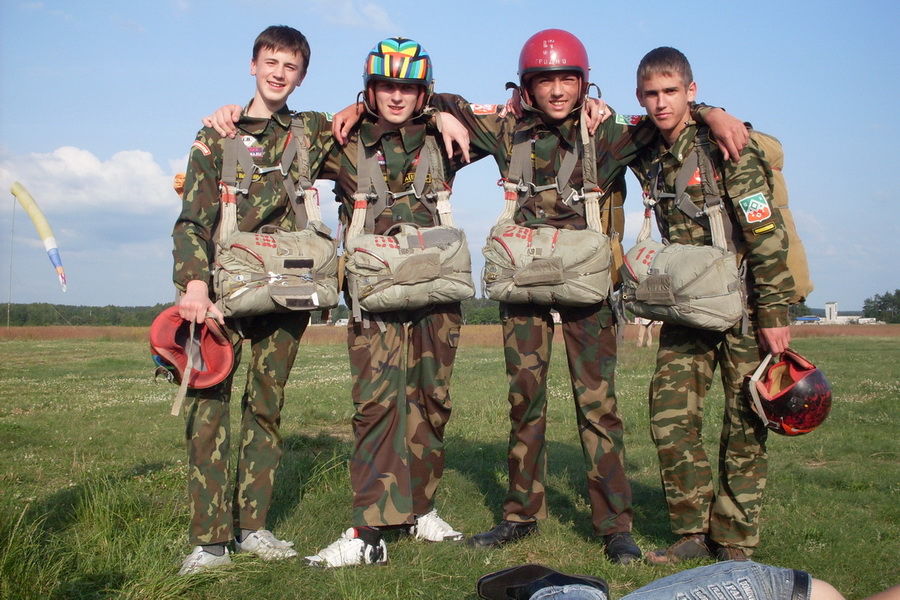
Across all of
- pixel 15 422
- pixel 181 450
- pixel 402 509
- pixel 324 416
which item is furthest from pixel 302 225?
pixel 15 422

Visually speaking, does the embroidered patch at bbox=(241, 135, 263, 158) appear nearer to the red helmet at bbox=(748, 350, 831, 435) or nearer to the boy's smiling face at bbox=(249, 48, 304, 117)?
the boy's smiling face at bbox=(249, 48, 304, 117)

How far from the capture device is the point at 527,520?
5500 millimetres

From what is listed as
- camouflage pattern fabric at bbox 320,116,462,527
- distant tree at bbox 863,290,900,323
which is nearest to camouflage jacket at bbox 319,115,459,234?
camouflage pattern fabric at bbox 320,116,462,527

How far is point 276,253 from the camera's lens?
4820 millimetres

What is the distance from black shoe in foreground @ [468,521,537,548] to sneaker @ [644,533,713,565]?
850 millimetres

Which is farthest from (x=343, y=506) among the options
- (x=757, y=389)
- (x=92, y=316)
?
(x=92, y=316)

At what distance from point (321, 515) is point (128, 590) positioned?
1.94 meters

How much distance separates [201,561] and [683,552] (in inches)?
119

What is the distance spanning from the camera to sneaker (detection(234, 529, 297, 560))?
15.8 feet

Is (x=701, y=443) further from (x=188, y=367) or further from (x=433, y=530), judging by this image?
(x=188, y=367)

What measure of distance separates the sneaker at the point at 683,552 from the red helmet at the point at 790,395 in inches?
36.5

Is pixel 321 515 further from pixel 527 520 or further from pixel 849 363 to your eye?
pixel 849 363

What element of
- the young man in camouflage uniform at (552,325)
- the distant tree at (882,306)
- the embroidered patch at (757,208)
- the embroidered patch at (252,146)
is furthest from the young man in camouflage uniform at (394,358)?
the distant tree at (882,306)

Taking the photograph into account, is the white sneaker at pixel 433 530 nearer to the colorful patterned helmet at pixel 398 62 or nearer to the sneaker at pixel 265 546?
the sneaker at pixel 265 546
